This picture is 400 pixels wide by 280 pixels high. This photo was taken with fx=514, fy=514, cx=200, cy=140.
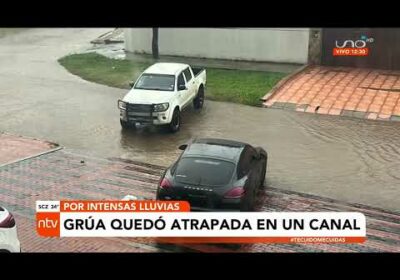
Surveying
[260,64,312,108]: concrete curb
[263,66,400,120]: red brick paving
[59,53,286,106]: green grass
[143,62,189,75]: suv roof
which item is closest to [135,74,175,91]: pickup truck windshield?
[143,62,189,75]: suv roof

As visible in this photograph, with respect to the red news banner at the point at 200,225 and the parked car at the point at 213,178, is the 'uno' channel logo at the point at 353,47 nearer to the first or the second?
the parked car at the point at 213,178

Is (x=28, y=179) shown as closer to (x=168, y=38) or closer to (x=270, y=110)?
(x=270, y=110)

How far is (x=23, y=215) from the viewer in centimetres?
1042

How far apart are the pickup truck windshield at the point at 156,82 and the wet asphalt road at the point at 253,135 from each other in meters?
1.47

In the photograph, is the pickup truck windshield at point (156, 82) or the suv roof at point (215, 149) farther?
the pickup truck windshield at point (156, 82)

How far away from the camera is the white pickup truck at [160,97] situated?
15.8 m

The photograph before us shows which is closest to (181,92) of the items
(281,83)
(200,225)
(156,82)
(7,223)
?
(156,82)

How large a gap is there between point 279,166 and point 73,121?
7673 millimetres

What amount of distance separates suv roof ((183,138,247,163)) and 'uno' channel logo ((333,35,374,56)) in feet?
49.1

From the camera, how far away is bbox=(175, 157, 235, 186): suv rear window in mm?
9664

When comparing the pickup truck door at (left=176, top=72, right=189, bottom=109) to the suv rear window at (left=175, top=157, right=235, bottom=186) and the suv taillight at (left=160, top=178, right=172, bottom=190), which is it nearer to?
the suv rear window at (left=175, top=157, right=235, bottom=186)

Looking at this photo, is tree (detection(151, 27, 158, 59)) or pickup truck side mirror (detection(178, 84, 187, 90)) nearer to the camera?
pickup truck side mirror (detection(178, 84, 187, 90))

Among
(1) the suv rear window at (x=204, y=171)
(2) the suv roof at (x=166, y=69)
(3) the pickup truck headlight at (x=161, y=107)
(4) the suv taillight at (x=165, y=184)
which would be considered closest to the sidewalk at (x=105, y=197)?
(4) the suv taillight at (x=165, y=184)
